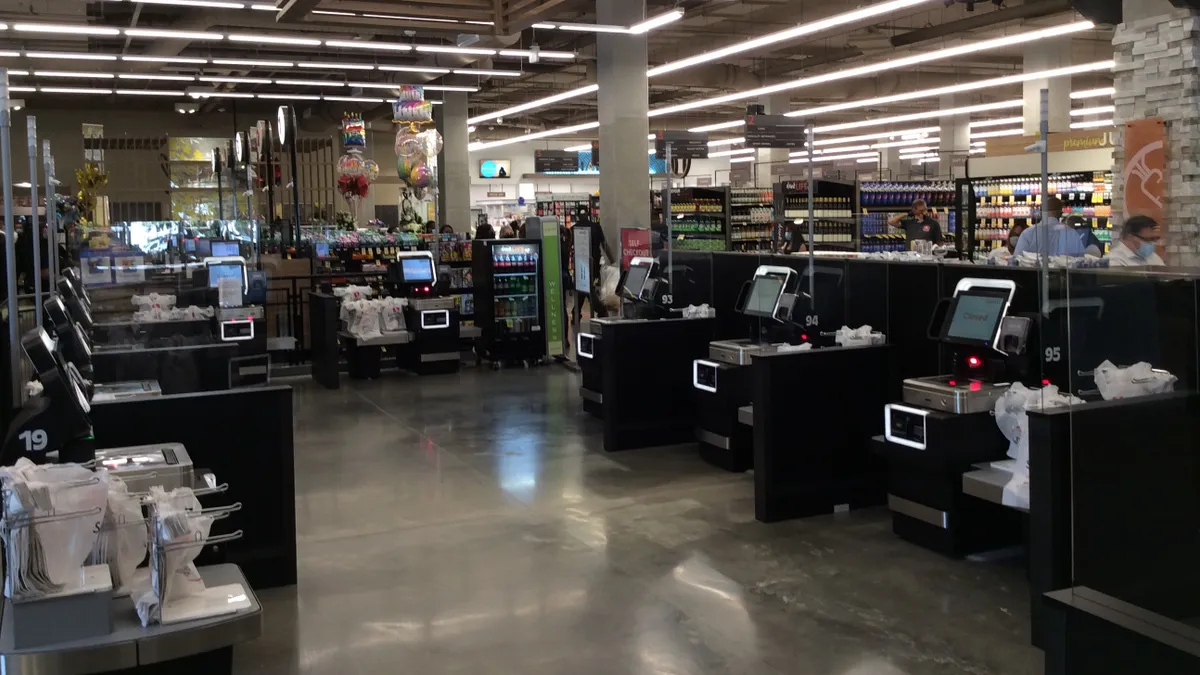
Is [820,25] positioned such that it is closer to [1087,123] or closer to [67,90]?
[67,90]

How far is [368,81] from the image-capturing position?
60.2 feet

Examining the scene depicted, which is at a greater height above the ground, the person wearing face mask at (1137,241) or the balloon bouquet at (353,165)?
the balloon bouquet at (353,165)

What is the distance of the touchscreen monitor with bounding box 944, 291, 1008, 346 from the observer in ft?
16.8

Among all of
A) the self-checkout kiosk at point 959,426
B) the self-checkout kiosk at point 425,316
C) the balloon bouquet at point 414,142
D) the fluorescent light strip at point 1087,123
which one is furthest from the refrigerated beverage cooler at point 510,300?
the fluorescent light strip at point 1087,123

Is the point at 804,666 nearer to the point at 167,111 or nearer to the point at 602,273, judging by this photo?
the point at 602,273

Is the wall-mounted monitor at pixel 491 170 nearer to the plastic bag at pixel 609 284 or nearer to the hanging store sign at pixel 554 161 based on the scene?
the hanging store sign at pixel 554 161

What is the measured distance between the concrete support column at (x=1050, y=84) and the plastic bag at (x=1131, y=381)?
15.0 metres

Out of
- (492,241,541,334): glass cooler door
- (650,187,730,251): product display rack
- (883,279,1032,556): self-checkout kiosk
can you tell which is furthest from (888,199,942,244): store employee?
(883,279,1032,556): self-checkout kiosk

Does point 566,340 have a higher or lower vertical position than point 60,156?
lower

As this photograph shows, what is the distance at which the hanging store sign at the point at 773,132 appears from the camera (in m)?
9.34

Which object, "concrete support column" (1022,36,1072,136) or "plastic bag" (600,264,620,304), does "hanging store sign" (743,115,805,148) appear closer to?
"plastic bag" (600,264,620,304)

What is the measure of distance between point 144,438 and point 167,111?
22968mm

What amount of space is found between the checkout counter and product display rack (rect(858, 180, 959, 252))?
6.98 m

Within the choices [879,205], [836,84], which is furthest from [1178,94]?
[836,84]
